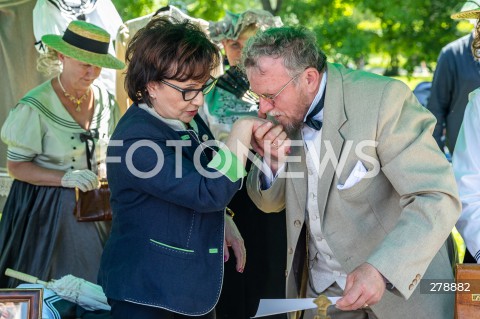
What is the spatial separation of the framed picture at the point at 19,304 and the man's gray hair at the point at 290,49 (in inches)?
45.2

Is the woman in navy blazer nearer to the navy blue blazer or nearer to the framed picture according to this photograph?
the navy blue blazer

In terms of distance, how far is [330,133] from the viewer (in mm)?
3041

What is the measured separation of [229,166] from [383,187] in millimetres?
586

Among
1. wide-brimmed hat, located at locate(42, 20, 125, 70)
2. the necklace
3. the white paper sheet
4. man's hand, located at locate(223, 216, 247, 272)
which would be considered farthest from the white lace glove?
the white paper sheet

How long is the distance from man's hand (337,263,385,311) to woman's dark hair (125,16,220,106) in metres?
0.92

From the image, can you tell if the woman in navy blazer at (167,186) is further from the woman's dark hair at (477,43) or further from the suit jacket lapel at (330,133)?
the woman's dark hair at (477,43)

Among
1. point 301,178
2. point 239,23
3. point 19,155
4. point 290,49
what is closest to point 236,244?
point 301,178

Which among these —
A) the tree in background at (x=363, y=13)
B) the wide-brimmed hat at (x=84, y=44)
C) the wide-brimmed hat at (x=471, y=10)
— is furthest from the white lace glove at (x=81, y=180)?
the tree in background at (x=363, y=13)

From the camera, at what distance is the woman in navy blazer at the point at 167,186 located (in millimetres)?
2891

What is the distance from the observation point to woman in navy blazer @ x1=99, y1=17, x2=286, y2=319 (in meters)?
2.89

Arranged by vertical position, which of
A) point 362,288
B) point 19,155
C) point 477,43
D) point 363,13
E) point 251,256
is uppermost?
point 477,43

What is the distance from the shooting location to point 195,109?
10.2 ft

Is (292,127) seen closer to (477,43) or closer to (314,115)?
(314,115)

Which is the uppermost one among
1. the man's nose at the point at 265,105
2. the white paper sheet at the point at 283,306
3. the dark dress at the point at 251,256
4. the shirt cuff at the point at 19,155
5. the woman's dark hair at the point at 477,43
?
the woman's dark hair at the point at 477,43
